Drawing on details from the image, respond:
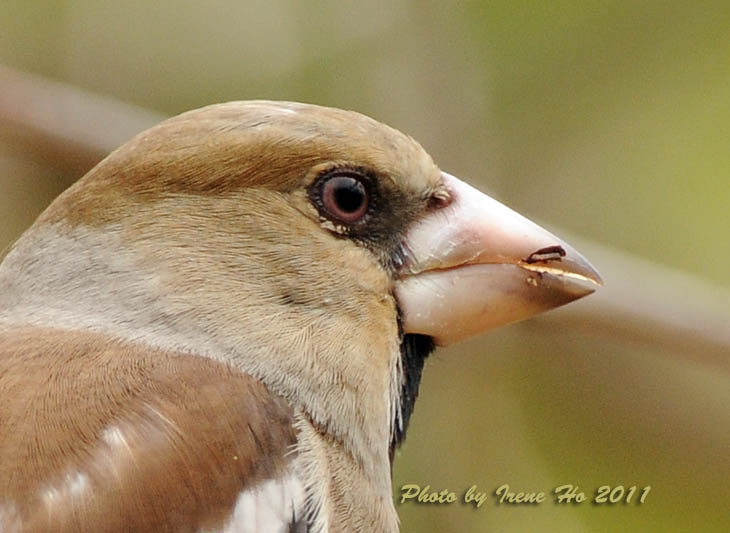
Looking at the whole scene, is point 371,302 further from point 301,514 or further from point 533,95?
point 533,95

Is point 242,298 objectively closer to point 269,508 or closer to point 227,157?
point 227,157

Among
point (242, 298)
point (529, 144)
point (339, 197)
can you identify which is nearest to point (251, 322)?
point (242, 298)

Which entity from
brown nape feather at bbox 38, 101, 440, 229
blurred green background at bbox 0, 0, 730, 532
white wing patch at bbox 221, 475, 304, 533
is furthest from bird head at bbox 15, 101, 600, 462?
blurred green background at bbox 0, 0, 730, 532

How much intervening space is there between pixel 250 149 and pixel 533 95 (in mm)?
2583

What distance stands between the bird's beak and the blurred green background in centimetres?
74

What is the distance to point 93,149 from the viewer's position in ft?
10.7

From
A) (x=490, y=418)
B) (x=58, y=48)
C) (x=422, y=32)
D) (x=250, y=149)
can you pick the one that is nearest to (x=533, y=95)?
(x=422, y=32)

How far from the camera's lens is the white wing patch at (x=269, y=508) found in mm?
1936

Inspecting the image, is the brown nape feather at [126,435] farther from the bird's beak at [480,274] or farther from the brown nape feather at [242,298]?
the bird's beak at [480,274]

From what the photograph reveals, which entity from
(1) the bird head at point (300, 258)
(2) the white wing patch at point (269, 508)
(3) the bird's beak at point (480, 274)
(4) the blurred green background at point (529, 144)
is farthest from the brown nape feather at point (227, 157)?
(4) the blurred green background at point (529, 144)

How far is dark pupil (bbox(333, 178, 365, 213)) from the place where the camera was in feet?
7.59

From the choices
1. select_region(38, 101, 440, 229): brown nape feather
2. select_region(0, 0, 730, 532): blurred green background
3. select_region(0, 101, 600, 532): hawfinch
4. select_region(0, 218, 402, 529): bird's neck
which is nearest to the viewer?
select_region(0, 101, 600, 532): hawfinch

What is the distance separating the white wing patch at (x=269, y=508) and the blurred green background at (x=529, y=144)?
1.24m

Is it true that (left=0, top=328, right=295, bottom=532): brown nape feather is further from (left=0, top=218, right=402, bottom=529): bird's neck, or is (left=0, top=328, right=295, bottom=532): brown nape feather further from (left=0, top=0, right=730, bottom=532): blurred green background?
(left=0, top=0, right=730, bottom=532): blurred green background
